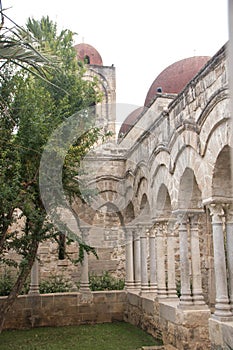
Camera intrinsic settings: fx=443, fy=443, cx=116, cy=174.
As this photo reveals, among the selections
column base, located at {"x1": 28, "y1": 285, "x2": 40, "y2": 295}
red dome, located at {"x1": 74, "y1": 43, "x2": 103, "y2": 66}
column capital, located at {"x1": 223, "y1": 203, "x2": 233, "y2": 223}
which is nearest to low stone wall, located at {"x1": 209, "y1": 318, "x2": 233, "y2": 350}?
column capital, located at {"x1": 223, "y1": 203, "x2": 233, "y2": 223}

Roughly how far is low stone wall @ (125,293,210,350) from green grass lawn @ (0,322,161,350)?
0.29m

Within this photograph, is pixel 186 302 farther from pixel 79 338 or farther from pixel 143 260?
pixel 143 260

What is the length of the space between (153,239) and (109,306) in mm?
2325

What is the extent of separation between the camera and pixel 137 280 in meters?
11.3

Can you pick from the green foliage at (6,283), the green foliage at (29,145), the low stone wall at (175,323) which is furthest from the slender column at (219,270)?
the green foliage at (6,283)

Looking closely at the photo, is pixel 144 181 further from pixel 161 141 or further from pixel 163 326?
pixel 163 326

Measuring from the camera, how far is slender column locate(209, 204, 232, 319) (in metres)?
5.73

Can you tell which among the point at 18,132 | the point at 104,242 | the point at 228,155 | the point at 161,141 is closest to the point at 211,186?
the point at 228,155

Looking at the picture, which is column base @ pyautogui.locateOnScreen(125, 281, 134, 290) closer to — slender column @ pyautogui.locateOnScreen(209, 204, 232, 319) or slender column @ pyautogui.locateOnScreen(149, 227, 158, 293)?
slender column @ pyautogui.locateOnScreen(149, 227, 158, 293)

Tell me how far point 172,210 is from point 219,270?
74.8 inches

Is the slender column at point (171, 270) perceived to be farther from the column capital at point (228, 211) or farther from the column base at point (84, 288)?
the column base at point (84, 288)

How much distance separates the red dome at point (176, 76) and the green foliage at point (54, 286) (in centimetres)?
645

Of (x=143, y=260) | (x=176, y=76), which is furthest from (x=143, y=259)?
(x=176, y=76)

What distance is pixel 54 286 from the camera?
440 inches
